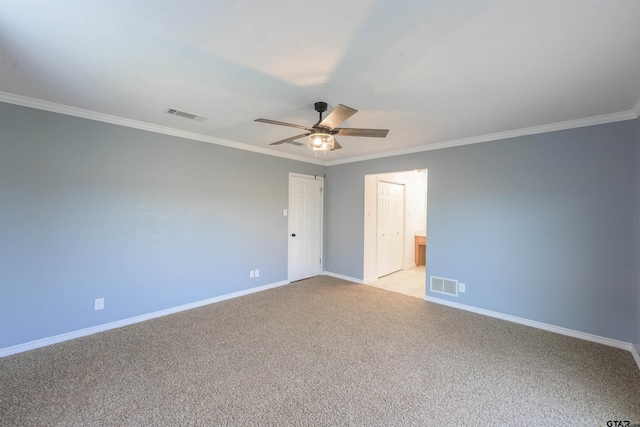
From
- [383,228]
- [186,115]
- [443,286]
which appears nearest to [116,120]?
[186,115]

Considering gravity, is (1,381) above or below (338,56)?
below

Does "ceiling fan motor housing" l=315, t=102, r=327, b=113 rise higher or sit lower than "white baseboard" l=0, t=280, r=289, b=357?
higher

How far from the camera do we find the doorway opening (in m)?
5.21

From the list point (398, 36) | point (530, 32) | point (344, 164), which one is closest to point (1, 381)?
point (398, 36)

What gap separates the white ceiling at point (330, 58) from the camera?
1472 millimetres

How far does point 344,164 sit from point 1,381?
5.08 metres

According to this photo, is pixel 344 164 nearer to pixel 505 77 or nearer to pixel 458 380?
pixel 505 77

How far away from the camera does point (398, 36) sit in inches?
64.8

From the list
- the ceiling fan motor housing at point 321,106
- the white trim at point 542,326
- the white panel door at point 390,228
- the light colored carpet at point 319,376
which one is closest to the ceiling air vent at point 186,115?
the ceiling fan motor housing at point 321,106

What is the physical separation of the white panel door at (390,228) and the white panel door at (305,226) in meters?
1.26

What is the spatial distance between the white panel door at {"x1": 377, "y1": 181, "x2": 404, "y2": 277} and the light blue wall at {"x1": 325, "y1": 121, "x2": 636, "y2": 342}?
1307mm

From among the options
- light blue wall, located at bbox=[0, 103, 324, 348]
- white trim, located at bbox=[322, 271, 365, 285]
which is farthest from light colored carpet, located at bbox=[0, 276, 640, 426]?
white trim, located at bbox=[322, 271, 365, 285]

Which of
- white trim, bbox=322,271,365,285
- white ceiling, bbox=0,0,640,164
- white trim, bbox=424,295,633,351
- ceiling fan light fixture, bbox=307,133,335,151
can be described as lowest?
white trim, bbox=424,295,633,351

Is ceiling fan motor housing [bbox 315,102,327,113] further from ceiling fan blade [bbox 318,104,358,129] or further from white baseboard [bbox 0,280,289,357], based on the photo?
white baseboard [bbox 0,280,289,357]
